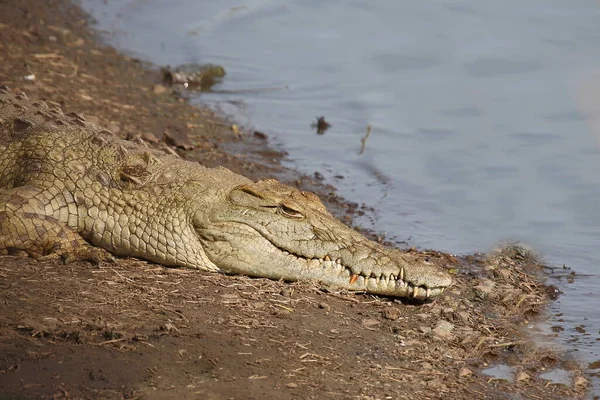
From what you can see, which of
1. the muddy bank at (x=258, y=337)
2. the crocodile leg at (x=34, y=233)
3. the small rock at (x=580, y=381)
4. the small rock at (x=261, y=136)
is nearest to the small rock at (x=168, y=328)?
the muddy bank at (x=258, y=337)

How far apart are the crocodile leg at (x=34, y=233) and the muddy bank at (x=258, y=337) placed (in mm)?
156

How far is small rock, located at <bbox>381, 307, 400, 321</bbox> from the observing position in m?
5.84

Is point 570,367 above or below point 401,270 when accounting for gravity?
below

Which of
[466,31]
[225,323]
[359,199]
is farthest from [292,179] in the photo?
[466,31]

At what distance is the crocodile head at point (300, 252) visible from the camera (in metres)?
6.06

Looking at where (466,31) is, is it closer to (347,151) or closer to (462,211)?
Result: (347,151)

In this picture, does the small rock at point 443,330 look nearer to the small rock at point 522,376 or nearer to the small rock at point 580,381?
the small rock at point 522,376

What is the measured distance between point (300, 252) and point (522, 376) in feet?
5.47

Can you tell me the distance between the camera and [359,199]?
9.19m

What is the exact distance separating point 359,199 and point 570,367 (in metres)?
3.78

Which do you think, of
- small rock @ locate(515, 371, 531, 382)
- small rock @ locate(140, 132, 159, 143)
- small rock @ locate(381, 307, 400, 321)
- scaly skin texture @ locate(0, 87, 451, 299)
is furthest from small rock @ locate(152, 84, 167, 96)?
small rock @ locate(515, 371, 531, 382)

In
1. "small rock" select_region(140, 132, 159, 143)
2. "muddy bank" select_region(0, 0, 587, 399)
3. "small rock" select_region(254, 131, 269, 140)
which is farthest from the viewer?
"small rock" select_region(254, 131, 269, 140)

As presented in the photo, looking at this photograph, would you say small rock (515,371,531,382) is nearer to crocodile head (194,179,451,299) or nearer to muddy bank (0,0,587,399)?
muddy bank (0,0,587,399)

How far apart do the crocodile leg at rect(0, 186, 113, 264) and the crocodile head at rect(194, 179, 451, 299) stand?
2.60 ft
